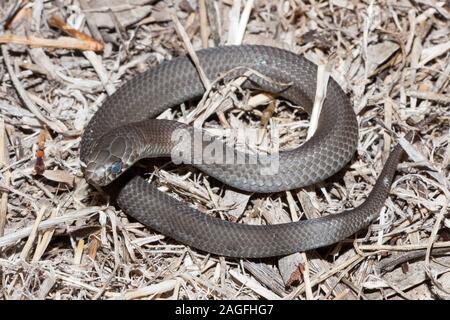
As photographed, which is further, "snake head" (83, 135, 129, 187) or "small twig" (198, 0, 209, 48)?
"small twig" (198, 0, 209, 48)

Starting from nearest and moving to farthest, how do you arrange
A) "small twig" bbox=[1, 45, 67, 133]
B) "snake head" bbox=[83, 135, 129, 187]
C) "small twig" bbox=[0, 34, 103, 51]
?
1. "snake head" bbox=[83, 135, 129, 187]
2. "small twig" bbox=[1, 45, 67, 133]
3. "small twig" bbox=[0, 34, 103, 51]

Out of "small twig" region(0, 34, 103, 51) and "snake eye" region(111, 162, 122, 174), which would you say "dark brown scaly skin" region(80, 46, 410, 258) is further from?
"small twig" region(0, 34, 103, 51)

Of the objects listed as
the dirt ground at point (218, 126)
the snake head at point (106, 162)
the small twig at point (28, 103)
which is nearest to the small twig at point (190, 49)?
the dirt ground at point (218, 126)

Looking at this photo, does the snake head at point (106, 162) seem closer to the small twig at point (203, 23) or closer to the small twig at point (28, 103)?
the small twig at point (28, 103)

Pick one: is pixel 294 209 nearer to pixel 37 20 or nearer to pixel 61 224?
pixel 61 224

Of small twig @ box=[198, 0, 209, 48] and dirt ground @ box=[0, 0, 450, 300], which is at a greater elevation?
small twig @ box=[198, 0, 209, 48]

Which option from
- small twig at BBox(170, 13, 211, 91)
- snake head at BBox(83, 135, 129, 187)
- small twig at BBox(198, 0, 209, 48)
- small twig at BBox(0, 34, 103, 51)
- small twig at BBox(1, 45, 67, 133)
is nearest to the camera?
snake head at BBox(83, 135, 129, 187)

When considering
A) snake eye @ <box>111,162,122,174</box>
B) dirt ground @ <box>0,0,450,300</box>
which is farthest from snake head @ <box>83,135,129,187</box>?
dirt ground @ <box>0,0,450,300</box>
